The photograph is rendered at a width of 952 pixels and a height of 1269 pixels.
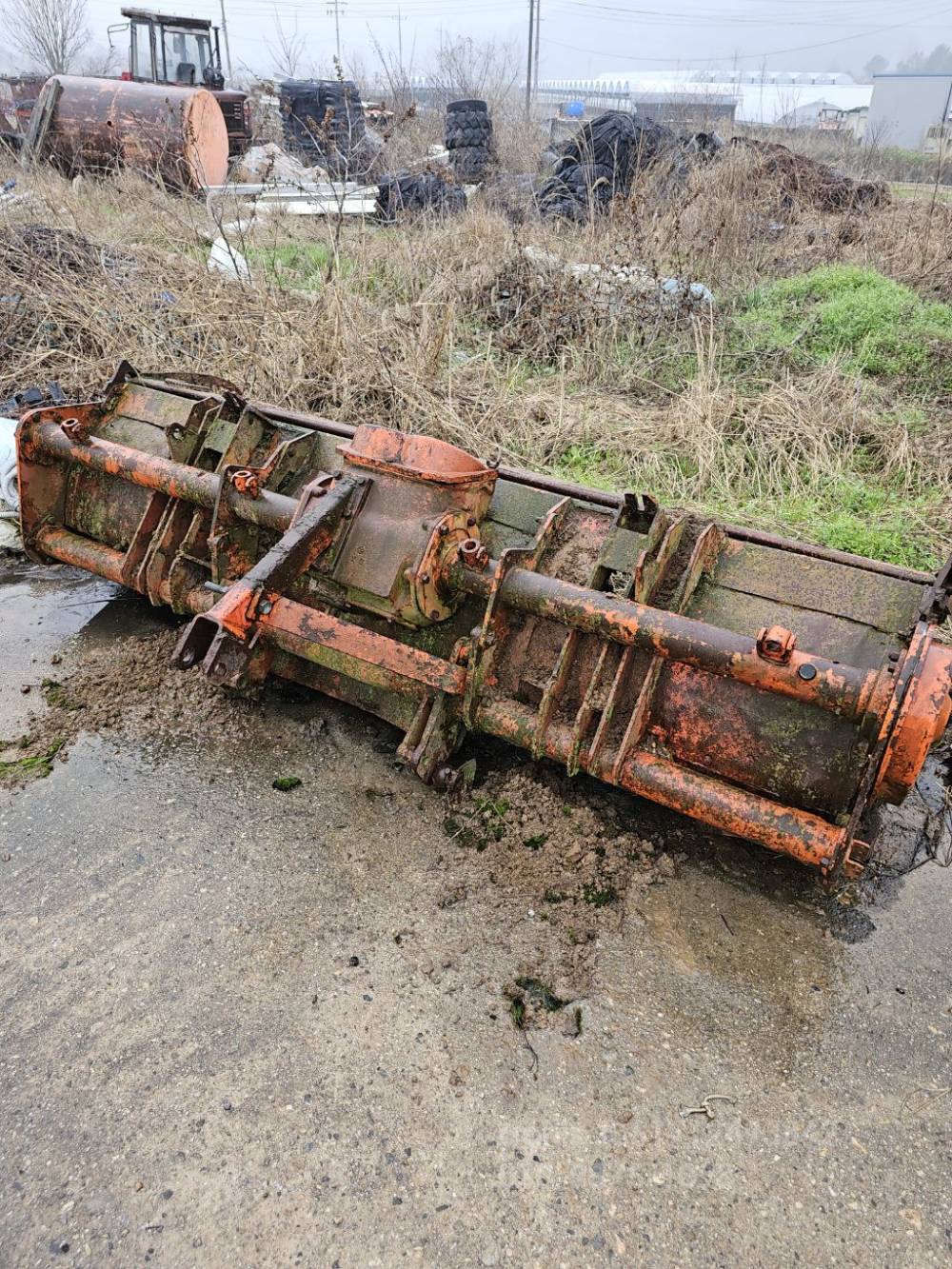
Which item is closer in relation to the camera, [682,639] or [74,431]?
[682,639]

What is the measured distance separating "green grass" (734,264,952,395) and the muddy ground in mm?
4221

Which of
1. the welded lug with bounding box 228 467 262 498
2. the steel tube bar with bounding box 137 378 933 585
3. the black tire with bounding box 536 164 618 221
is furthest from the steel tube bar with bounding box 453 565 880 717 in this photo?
the black tire with bounding box 536 164 618 221

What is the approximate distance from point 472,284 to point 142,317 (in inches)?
98.7

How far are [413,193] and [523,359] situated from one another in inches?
184

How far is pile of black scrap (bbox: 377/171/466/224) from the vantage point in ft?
30.2

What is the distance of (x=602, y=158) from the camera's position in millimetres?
10383

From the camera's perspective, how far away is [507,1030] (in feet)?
6.93

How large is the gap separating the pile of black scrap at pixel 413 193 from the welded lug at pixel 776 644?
8251 millimetres

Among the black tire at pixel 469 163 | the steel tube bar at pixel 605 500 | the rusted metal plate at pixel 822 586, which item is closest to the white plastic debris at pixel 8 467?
the steel tube bar at pixel 605 500

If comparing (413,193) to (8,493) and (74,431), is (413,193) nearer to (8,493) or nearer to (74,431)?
(8,493)

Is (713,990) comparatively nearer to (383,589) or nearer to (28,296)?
(383,589)

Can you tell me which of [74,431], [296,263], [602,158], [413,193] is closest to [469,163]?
[602,158]

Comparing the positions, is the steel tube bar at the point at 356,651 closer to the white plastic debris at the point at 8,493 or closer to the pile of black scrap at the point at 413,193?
the white plastic debris at the point at 8,493

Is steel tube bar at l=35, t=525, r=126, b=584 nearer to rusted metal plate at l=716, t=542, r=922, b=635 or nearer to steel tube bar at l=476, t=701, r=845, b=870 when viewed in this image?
steel tube bar at l=476, t=701, r=845, b=870
